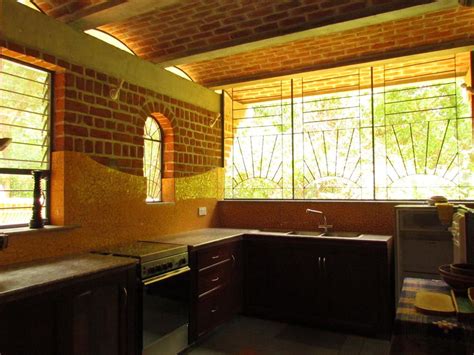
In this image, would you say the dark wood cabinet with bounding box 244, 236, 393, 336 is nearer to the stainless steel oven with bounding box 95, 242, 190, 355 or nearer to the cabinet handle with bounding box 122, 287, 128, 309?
the stainless steel oven with bounding box 95, 242, 190, 355

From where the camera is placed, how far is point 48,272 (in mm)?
2018

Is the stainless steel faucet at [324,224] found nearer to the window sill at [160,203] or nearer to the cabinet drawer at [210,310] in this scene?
the cabinet drawer at [210,310]

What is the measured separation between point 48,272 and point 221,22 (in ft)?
7.77

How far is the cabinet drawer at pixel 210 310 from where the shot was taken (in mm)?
3061

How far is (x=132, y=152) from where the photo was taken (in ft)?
10.6

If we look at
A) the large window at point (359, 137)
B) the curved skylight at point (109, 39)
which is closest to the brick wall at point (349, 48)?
the large window at point (359, 137)

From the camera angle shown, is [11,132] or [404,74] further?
[404,74]

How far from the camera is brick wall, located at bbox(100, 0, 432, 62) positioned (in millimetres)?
2842

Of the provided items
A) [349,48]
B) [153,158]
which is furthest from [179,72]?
[349,48]

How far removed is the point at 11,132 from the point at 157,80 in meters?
1.48

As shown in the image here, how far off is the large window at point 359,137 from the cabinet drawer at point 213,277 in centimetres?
133

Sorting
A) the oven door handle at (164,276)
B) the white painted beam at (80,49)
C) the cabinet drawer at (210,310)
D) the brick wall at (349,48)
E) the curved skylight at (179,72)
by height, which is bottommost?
the cabinet drawer at (210,310)

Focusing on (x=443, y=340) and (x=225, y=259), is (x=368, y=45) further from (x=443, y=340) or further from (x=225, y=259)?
(x=443, y=340)

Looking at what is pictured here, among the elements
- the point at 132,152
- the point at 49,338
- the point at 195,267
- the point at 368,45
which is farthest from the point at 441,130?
the point at 49,338
